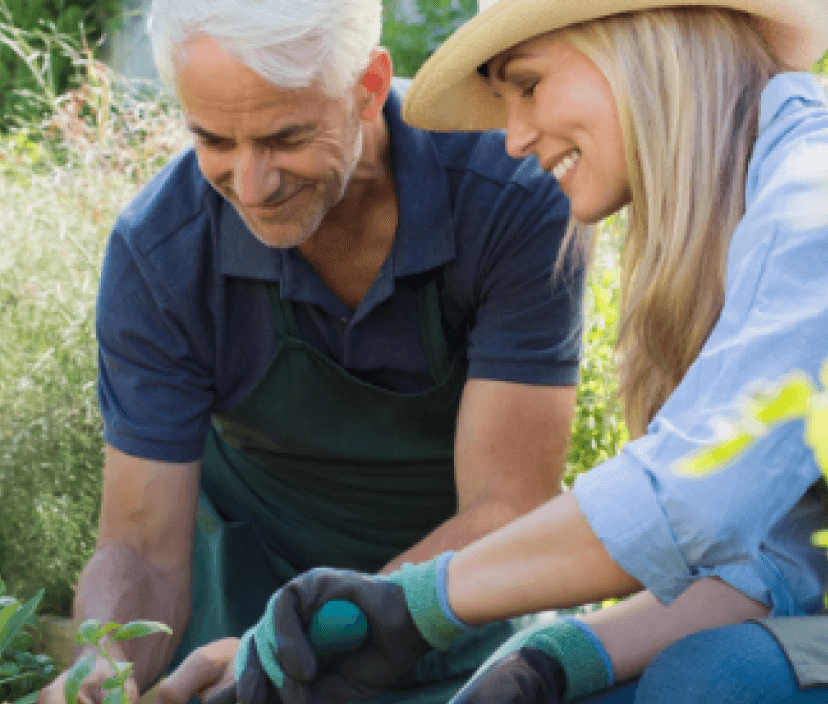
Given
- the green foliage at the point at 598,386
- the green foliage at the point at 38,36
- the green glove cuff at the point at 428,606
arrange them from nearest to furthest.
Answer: the green glove cuff at the point at 428,606 → the green foliage at the point at 598,386 → the green foliage at the point at 38,36

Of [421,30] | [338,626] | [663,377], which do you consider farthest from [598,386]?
[421,30]

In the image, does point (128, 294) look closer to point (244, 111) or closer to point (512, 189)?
point (244, 111)

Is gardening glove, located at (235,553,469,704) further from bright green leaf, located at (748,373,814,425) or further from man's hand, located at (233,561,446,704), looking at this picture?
bright green leaf, located at (748,373,814,425)

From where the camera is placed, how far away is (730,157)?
152cm

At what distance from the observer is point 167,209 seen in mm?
2213

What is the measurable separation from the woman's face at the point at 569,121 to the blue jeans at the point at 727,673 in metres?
0.61

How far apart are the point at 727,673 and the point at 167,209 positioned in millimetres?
1359

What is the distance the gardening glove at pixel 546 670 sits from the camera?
1.53 metres

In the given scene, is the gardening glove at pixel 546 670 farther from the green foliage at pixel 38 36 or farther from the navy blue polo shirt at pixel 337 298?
the green foliage at pixel 38 36

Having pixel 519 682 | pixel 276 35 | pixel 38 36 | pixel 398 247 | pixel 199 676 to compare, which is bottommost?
pixel 38 36

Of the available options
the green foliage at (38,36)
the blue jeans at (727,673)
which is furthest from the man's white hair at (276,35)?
the green foliage at (38,36)

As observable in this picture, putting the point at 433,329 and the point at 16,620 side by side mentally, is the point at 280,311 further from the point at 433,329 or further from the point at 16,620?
the point at 16,620

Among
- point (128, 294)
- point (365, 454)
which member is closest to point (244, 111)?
point (128, 294)

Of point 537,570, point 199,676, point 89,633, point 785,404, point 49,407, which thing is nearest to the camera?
point 785,404
